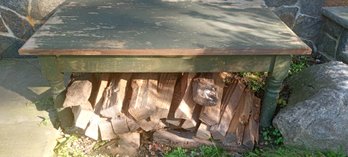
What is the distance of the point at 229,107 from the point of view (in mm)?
2625

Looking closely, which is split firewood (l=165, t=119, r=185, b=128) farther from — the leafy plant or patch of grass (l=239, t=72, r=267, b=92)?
patch of grass (l=239, t=72, r=267, b=92)

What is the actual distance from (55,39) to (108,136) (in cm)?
83

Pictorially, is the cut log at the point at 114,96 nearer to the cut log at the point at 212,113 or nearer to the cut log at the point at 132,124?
the cut log at the point at 132,124

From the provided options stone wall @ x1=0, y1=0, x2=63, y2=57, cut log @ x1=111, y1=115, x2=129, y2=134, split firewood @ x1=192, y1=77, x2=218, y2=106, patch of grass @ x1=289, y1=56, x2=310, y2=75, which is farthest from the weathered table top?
patch of grass @ x1=289, y1=56, x2=310, y2=75

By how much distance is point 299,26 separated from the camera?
3600 mm

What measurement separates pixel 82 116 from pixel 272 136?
1.48m

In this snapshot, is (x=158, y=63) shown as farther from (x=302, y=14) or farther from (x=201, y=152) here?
(x=302, y=14)

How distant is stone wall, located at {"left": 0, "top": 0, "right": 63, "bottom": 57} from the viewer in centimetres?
331

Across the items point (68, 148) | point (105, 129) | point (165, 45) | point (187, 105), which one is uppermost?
point (165, 45)

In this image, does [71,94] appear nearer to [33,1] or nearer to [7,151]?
[7,151]

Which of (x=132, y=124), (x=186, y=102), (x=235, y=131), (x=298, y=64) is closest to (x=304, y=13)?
(x=298, y=64)

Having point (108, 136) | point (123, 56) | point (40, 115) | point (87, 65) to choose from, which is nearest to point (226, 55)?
point (123, 56)

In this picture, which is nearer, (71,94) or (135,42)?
(135,42)

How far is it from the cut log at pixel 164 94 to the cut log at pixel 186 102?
80 millimetres
